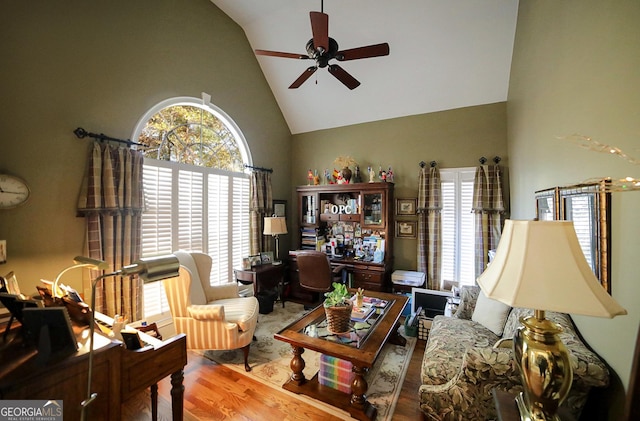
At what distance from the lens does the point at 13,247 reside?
2006 mm

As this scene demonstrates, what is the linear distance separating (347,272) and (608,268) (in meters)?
3.05

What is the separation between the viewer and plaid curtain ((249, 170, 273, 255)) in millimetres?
4098

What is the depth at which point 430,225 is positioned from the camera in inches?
153

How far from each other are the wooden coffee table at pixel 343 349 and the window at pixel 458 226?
1.84 meters

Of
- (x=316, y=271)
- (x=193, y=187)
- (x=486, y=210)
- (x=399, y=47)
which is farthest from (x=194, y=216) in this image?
(x=486, y=210)

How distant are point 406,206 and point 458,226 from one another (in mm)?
813

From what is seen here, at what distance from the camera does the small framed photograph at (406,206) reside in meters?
4.09

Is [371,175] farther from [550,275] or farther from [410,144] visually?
[550,275]

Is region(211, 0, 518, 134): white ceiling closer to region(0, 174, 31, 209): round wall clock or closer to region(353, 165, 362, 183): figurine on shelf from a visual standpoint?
region(353, 165, 362, 183): figurine on shelf

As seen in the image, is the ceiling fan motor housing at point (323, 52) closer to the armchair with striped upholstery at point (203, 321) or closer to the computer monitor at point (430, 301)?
the armchair with striped upholstery at point (203, 321)

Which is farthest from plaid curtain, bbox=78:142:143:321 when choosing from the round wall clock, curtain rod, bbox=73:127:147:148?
the round wall clock

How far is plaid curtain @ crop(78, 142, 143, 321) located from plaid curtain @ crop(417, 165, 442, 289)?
3726 millimetres

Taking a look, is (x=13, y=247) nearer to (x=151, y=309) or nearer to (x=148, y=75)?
(x=151, y=309)

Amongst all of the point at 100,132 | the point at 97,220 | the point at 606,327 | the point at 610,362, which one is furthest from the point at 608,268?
the point at 100,132
